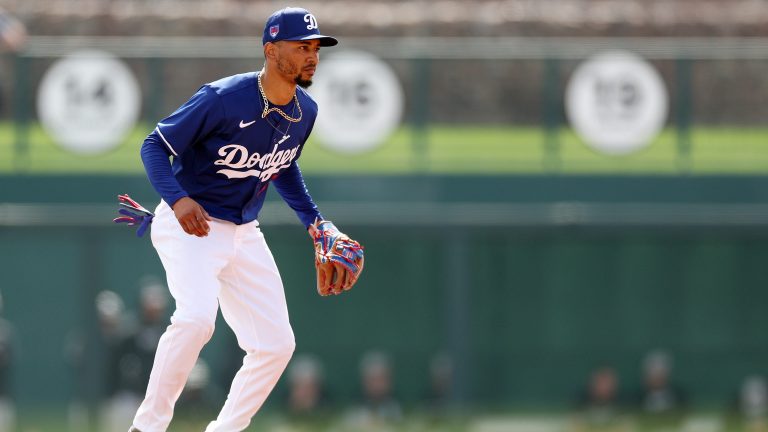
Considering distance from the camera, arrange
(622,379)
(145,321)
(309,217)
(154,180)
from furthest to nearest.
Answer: (622,379)
(145,321)
(309,217)
(154,180)

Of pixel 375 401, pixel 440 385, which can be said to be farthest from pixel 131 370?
pixel 440 385

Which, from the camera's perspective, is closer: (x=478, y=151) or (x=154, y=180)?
(x=154, y=180)

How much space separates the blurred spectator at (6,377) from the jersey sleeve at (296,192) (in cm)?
668

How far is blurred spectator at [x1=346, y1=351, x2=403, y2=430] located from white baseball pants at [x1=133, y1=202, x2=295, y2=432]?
6.64m

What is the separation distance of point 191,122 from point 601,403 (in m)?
8.01

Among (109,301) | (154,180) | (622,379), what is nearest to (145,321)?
(109,301)

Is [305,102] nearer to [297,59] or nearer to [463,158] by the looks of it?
[297,59]

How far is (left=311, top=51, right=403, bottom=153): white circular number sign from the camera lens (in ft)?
36.9

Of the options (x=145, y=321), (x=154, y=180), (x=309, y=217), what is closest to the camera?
(x=154, y=180)

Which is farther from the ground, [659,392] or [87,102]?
[87,102]

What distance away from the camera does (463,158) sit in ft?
38.9

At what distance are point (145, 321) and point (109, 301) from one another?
44cm

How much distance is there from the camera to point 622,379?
39.7ft

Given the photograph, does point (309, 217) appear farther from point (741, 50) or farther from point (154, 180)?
point (741, 50)
